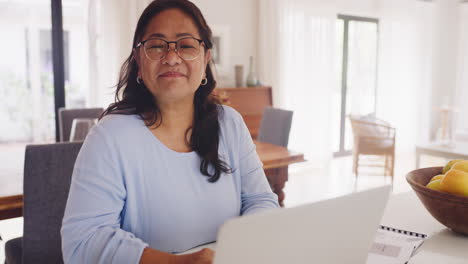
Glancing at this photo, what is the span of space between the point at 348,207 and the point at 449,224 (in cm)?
54

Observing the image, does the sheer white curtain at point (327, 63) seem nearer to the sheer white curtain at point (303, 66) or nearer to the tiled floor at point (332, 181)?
the sheer white curtain at point (303, 66)

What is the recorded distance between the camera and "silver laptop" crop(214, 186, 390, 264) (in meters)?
0.59

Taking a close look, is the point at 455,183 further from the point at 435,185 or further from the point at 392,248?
the point at 392,248

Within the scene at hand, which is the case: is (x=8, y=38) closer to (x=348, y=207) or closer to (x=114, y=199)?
(x=114, y=199)

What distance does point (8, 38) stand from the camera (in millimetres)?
4160

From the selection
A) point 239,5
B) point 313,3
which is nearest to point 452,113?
point 313,3

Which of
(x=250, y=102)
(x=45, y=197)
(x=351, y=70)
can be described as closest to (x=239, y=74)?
(x=250, y=102)

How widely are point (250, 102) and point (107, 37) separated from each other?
5.67 feet

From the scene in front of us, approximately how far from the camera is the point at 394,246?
1062 mm

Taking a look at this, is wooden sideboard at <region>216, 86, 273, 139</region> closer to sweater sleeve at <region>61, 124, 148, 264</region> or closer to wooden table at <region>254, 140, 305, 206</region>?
wooden table at <region>254, 140, 305, 206</region>

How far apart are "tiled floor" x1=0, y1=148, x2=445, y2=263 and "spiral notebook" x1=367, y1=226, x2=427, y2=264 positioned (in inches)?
113

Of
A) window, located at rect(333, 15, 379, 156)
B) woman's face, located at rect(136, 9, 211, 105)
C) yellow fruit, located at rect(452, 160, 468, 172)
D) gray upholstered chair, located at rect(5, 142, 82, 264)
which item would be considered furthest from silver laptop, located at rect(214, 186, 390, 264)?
window, located at rect(333, 15, 379, 156)

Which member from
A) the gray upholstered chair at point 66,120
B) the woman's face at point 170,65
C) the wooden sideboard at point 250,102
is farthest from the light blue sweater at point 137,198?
the wooden sideboard at point 250,102

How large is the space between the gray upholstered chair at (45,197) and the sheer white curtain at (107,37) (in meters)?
2.78
